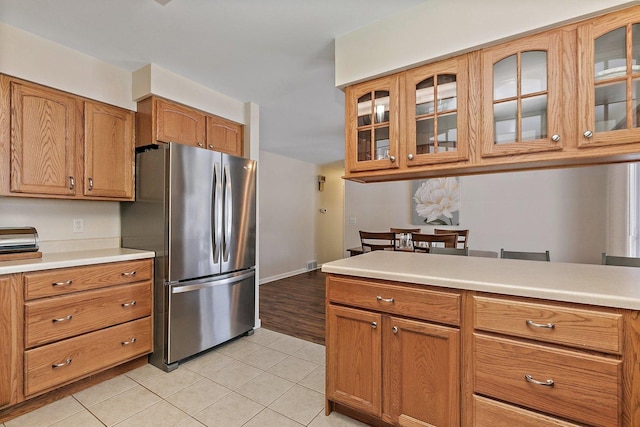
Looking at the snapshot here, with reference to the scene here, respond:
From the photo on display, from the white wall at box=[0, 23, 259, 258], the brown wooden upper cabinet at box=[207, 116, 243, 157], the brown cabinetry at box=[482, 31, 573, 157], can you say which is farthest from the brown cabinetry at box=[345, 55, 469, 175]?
the white wall at box=[0, 23, 259, 258]

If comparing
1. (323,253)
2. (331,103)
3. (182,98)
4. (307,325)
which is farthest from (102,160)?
(323,253)

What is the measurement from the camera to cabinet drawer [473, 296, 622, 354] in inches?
41.3

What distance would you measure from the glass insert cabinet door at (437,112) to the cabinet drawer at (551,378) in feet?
3.25

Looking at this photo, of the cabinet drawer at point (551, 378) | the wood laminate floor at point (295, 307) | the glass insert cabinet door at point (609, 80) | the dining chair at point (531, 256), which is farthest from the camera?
the wood laminate floor at point (295, 307)

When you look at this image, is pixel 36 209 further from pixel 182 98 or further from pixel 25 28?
pixel 182 98

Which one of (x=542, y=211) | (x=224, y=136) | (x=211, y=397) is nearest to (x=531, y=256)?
(x=542, y=211)

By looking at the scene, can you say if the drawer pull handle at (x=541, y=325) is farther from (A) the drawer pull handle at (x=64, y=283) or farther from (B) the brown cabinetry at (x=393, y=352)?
(A) the drawer pull handle at (x=64, y=283)

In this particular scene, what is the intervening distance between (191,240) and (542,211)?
4.07 metres

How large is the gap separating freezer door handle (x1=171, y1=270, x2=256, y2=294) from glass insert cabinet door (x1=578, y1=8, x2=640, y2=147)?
2582mm

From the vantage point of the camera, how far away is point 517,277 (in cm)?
135

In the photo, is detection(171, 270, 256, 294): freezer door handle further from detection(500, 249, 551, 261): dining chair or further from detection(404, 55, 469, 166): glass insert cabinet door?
detection(500, 249, 551, 261): dining chair

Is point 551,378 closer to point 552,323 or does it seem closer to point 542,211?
point 552,323

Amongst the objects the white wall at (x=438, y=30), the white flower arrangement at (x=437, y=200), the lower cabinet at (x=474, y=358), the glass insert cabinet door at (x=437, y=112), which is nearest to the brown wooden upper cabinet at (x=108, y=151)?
the white wall at (x=438, y=30)

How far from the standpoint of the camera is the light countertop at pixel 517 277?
109 cm
